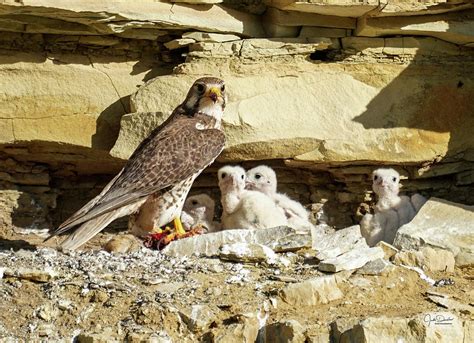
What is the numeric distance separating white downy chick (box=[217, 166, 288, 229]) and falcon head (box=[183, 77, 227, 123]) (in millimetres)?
578

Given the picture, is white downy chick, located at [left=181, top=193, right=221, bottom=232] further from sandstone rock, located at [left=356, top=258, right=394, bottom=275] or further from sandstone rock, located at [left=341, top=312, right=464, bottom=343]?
sandstone rock, located at [left=341, top=312, right=464, bottom=343]

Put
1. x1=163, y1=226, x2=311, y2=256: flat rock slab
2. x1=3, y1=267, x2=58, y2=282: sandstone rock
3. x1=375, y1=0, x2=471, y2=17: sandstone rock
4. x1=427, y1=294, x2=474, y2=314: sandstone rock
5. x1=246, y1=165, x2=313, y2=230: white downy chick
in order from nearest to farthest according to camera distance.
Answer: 1. x1=427, y1=294, x2=474, y2=314: sandstone rock
2. x1=3, y1=267, x2=58, y2=282: sandstone rock
3. x1=163, y1=226, x2=311, y2=256: flat rock slab
4. x1=246, y1=165, x2=313, y2=230: white downy chick
5. x1=375, y1=0, x2=471, y2=17: sandstone rock

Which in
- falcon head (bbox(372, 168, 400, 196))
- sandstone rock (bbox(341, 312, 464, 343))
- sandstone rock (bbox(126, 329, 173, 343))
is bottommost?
sandstone rock (bbox(126, 329, 173, 343))

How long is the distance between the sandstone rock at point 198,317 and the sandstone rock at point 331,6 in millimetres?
4098

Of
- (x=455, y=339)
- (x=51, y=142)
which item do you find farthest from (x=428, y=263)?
(x=51, y=142)

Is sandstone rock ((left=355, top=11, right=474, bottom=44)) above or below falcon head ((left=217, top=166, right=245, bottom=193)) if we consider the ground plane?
above

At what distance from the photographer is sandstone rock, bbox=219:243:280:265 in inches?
386

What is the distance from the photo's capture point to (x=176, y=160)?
11.0 metres

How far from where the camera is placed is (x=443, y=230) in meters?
10.6

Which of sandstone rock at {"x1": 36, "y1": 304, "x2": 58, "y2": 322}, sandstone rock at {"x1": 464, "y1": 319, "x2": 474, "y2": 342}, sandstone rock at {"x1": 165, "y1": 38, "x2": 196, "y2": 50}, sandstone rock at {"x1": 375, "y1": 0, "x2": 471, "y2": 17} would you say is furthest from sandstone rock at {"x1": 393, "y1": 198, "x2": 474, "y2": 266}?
sandstone rock at {"x1": 36, "y1": 304, "x2": 58, "y2": 322}

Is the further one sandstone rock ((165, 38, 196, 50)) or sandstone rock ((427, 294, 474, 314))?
sandstone rock ((165, 38, 196, 50))

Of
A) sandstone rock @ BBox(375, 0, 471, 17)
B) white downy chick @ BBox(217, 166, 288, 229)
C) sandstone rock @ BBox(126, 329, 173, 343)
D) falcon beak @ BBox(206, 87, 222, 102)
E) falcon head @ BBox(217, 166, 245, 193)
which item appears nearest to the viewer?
sandstone rock @ BBox(126, 329, 173, 343)

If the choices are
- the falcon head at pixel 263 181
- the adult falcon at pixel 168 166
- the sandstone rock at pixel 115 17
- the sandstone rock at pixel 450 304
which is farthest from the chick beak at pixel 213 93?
the sandstone rock at pixel 450 304

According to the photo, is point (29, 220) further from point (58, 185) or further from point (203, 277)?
point (203, 277)
